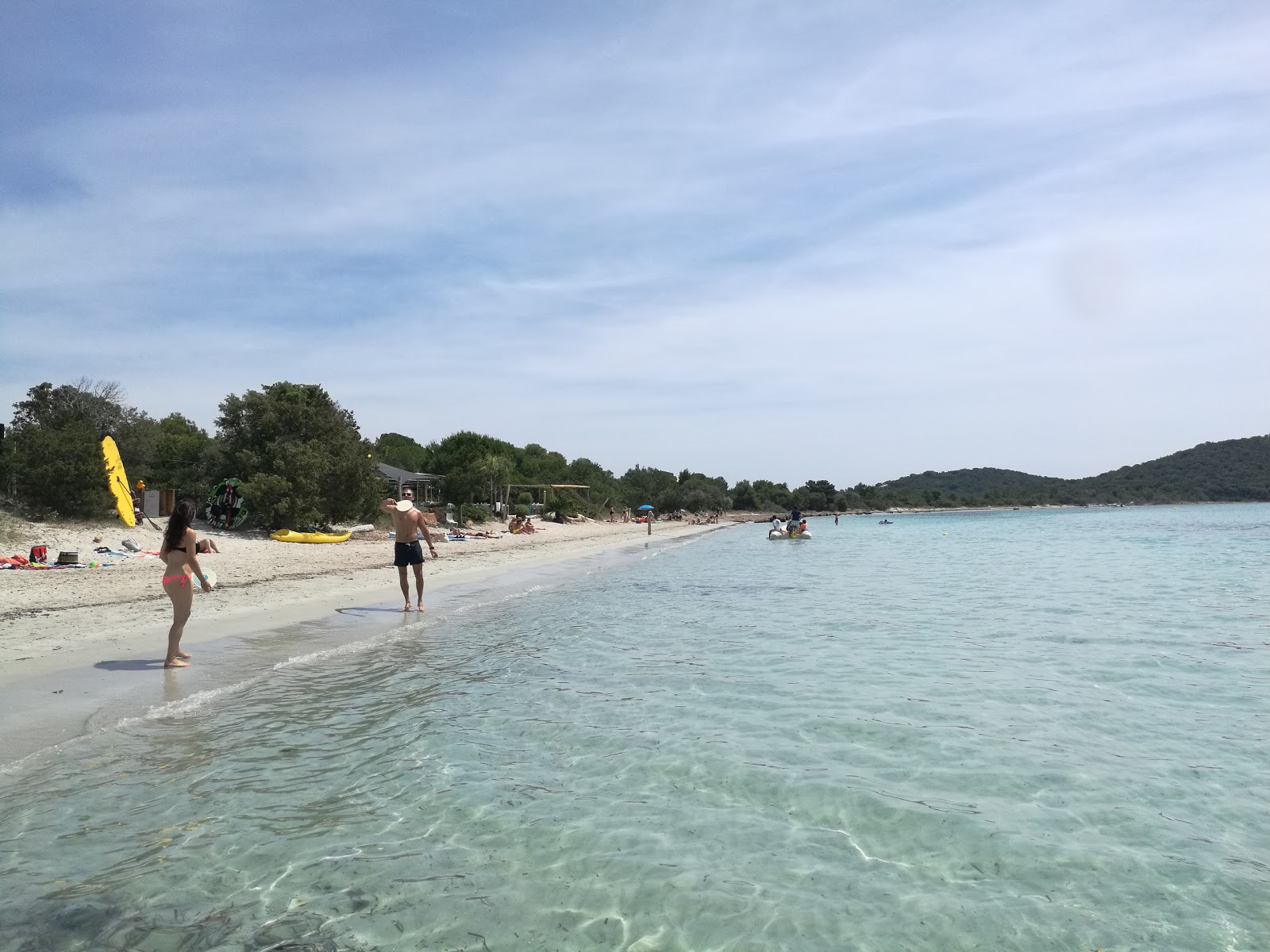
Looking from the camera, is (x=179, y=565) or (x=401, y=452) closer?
(x=179, y=565)

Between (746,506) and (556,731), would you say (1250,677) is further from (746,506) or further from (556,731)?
(746,506)

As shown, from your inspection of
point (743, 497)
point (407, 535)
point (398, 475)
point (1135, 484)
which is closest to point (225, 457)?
point (398, 475)

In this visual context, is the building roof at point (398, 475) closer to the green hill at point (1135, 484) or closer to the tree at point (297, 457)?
the tree at point (297, 457)

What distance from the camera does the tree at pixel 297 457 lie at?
26.8 meters

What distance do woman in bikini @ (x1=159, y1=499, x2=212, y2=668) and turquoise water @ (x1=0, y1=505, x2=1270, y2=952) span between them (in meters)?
1.19

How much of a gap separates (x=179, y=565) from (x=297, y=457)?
19983 mm

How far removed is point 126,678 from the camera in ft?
25.9

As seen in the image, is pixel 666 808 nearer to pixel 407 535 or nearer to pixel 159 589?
pixel 407 535

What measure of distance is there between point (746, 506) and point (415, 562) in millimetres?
95272

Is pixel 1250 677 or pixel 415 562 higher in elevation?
pixel 415 562

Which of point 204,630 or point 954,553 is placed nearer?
point 204,630

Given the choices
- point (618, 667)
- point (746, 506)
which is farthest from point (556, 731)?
point (746, 506)

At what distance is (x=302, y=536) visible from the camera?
2570 centimetres

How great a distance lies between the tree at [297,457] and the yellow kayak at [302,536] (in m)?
0.82
